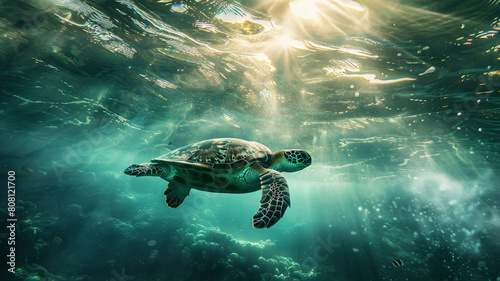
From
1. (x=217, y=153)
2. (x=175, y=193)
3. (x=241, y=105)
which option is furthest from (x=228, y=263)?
(x=241, y=105)

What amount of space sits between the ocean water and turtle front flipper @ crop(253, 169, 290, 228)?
5.07 meters

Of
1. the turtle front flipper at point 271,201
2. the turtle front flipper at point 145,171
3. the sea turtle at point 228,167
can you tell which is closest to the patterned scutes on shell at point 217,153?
the sea turtle at point 228,167

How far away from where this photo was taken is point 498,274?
44.0 ft

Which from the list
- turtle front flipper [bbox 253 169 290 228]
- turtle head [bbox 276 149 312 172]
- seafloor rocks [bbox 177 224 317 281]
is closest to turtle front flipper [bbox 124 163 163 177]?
turtle front flipper [bbox 253 169 290 228]

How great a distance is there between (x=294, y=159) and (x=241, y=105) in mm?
7811

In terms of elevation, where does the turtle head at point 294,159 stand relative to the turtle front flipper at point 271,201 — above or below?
above

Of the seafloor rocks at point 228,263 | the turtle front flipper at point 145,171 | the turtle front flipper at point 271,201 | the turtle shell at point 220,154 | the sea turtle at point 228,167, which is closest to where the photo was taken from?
the turtle front flipper at point 271,201

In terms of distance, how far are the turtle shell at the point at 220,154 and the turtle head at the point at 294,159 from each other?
414mm

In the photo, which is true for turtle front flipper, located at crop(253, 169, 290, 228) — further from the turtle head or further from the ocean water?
the ocean water

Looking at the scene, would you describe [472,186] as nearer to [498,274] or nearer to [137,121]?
[498,274]

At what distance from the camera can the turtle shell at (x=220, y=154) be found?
13.5 feet

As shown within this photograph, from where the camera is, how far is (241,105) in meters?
11.5

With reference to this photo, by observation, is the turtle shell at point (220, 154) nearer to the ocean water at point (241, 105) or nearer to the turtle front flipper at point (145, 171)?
the turtle front flipper at point (145, 171)

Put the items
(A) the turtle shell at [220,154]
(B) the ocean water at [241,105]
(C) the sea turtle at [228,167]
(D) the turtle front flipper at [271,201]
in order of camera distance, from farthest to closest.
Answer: (B) the ocean water at [241,105] → (A) the turtle shell at [220,154] → (C) the sea turtle at [228,167] → (D) the turtle front flipper at [271,201]
